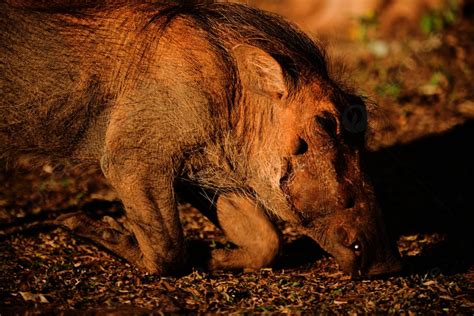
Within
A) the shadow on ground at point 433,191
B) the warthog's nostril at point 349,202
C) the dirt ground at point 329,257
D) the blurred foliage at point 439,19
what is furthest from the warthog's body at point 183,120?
the blurred foliage at point 439,19

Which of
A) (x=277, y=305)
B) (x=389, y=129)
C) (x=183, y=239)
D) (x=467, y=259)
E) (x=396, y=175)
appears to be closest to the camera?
(x=277, y=305)

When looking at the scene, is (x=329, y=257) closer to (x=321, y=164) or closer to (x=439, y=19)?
(x=321, y=164)

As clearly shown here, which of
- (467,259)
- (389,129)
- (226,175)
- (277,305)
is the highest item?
(389,129)

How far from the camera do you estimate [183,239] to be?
395 cm

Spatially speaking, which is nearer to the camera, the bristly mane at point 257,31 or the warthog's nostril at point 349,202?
the warthog's nostril at point 349,202

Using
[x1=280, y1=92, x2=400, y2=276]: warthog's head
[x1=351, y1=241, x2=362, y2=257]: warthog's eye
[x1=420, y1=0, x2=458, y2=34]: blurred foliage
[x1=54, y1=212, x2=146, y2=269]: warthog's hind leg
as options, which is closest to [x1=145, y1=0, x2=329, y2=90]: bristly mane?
[x1=280, y1=92, x2=400, y2=276]: warthog's head

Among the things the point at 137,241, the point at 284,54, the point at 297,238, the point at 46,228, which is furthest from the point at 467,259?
the point at 46,228

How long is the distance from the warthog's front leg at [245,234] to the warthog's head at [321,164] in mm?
235

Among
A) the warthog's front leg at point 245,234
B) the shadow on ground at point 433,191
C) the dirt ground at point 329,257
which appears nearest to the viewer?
the dirt ground at point 329,257

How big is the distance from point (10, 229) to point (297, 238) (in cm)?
178

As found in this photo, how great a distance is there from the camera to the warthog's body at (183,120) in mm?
3846

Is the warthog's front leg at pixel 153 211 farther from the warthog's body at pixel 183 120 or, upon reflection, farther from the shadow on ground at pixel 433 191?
the shadow on ground at pixel 433 191

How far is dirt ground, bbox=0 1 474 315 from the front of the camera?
3.70m

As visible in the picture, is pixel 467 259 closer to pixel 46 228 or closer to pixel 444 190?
pixel 444 190
